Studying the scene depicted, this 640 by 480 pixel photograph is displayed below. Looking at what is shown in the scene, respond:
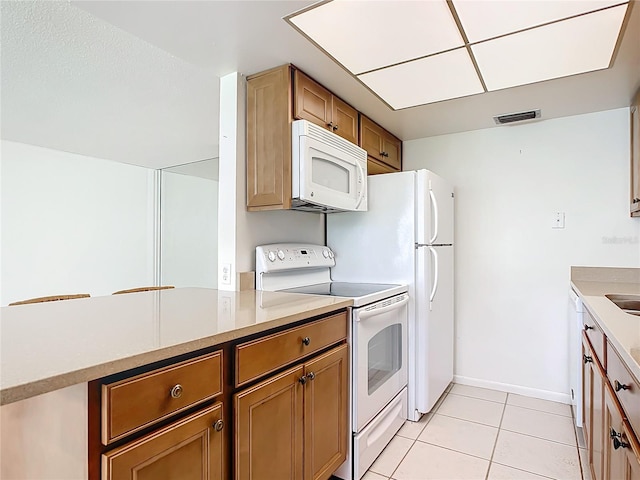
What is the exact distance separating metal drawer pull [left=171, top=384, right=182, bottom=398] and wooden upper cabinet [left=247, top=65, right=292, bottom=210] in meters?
1.11

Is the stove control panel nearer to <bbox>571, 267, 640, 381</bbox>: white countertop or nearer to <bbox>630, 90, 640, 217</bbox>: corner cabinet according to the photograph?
<bbox>571, 267, 640, 381</bbox>: white countertop

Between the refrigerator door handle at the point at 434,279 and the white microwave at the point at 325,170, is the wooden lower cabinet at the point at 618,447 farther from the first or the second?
the white microwave at the point at 325,170

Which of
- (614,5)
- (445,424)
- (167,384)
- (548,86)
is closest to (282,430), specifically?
(167,384)

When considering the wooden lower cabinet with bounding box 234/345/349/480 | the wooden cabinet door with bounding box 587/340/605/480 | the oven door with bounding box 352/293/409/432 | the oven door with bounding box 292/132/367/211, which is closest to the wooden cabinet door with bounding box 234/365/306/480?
the wooden lower cabinet with bounding box 234/345/349/480


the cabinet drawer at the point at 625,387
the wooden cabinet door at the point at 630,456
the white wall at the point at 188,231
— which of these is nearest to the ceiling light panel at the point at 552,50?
the cabinet drawer at the point at 625,387

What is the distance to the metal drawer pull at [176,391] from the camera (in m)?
0.93

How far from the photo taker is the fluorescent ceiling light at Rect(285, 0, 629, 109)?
56.0 inches

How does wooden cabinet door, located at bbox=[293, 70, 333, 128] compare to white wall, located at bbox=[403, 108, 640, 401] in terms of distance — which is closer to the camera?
wooden cabinet door, located at bbox=[293, 70, 333, 128]

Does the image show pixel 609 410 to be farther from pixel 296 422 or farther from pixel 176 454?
pixel 176 454

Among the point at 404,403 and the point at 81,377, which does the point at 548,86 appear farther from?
the point at 81,377

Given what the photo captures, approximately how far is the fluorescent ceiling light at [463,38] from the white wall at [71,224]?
3.56 meters

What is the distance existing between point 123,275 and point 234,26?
12.6 ft

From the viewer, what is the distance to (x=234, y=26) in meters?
1.57

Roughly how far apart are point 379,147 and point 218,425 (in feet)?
7.39
